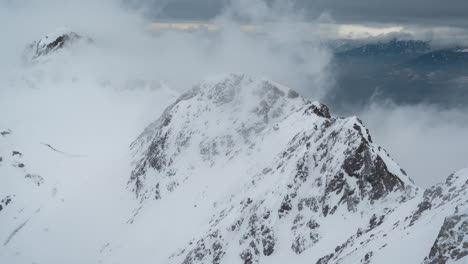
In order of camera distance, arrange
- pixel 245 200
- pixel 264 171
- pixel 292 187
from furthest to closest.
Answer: pixel 264 171 < pixel 245 200 < pixel 292 187

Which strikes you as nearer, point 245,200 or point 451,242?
A: point 451,242

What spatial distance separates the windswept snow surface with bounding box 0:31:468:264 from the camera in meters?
60.2

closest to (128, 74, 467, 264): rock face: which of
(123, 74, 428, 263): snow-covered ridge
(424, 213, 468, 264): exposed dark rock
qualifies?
(123, 74, 428, 263): snow-covered ridge

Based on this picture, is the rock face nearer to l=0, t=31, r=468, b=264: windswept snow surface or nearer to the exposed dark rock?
l=0, t=31, r=468, b=264: windswept snow surface

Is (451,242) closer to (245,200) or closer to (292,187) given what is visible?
(292,187)

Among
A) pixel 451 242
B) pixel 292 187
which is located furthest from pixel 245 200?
pixel 451 242

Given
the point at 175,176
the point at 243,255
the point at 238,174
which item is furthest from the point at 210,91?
the point at 243,255

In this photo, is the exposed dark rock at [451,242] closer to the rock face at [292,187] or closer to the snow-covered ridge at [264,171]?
the rock face at [292,187]

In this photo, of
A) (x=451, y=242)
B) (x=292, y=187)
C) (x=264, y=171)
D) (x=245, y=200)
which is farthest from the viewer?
(x=264, y=171)

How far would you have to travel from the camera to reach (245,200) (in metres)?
97.6

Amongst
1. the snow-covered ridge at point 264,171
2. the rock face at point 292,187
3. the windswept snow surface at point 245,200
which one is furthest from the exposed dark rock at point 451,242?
the snow-covered ridge at point 264,171

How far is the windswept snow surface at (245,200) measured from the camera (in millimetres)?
60188

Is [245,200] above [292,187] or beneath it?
beneath

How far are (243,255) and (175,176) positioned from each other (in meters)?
60.7
